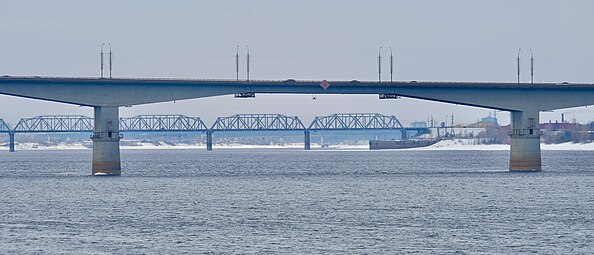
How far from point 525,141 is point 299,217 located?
202 feet

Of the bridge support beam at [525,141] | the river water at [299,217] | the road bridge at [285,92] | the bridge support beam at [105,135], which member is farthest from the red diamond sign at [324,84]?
the bridge support beam at [525,141]

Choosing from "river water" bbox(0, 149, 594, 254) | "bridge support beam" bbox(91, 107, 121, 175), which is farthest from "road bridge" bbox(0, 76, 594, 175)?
"river water" bbox(0, 149, 594, 254)

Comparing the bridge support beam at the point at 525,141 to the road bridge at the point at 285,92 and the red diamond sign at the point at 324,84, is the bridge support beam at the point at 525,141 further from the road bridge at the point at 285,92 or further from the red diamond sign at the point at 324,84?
the red diamond sign at the point at 324,84

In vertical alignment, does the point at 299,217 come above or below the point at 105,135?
below

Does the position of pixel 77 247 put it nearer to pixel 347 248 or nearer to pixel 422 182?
pixel 347 248

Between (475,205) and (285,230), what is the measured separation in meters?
20.9

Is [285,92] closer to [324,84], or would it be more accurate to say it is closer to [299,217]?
[324,84]

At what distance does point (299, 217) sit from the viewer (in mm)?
74938

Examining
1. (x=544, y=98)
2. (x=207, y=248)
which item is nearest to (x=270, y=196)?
(x=207, y=248)

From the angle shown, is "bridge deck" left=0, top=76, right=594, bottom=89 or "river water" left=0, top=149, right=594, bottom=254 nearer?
"river water" left=0, top=149, right=594, bottom=254

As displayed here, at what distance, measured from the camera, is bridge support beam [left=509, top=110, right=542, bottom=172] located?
132000 mm

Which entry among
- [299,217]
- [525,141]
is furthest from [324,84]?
[299,217]

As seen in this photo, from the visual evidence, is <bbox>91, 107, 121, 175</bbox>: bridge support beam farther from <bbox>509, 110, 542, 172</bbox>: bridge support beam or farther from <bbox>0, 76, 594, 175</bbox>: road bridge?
<bbox>509, 110, 542, 172</bbox>: bridge support beam

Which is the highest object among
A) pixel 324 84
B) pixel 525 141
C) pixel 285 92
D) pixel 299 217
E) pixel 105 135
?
pixel 324 84
